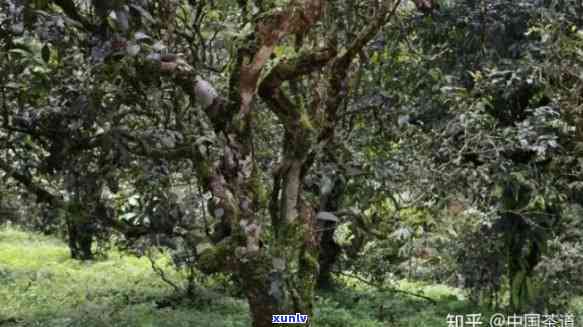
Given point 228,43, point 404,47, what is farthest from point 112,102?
point 404,47

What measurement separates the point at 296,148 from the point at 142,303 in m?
4.75

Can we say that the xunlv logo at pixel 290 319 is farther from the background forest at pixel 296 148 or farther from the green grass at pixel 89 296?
the green grass at pixel 89 296

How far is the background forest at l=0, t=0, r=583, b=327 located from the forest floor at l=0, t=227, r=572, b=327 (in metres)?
0.05

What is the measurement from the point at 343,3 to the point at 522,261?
3659mm

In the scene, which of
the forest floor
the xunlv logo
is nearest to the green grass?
the forest floor

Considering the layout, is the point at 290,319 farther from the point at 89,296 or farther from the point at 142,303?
the point at 89,296

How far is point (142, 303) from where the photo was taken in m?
7.55

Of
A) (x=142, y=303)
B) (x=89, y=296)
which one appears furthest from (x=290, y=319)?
(x=89, y=296)

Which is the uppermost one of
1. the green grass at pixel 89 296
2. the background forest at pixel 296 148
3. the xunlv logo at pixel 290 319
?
the background forest at pixel 296 148

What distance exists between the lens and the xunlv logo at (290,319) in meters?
3.16

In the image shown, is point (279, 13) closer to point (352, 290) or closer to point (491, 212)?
point (491, 212)

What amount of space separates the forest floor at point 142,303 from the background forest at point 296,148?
46 mm

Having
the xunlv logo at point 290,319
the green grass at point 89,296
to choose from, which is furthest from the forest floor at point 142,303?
the xunlv logo at point 290,319

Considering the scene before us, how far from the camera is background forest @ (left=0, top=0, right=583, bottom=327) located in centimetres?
324
